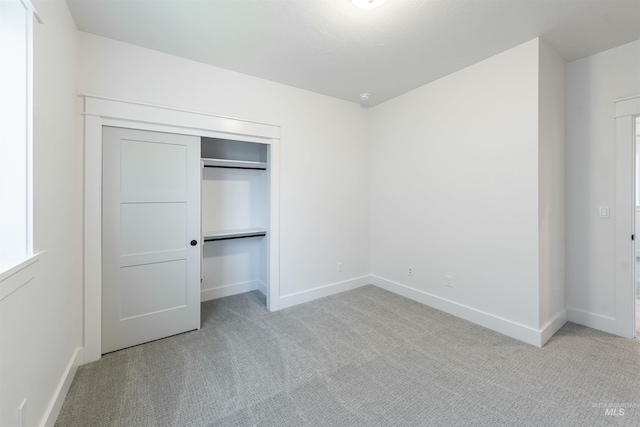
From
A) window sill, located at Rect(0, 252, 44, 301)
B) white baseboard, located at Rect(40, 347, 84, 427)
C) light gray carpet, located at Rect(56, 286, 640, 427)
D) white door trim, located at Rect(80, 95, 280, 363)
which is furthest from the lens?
white door trim, located at Rect(80, 95, 280, 363)

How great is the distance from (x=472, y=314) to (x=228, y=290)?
120 inches

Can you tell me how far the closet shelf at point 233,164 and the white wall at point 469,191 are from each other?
181 cm

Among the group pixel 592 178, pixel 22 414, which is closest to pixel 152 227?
pixel 22 414

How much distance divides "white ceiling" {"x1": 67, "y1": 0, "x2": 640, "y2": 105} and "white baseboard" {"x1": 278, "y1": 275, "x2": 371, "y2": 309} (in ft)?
8.85

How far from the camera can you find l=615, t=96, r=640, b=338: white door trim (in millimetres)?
2475

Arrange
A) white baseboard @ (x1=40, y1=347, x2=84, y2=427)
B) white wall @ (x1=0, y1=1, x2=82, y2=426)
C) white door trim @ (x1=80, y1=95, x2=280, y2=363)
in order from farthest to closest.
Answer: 1. white door trim @ (x1=80, y1=95, x2=280, y2=363)
2. white baseboard @ (x1=40, y1=347, x2=84, y2=427)
3. white wall @ (x1=0, y1=1, x2=82, y2=426)

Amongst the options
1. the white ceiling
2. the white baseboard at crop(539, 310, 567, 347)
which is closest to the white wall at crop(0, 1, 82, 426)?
the white ceiling

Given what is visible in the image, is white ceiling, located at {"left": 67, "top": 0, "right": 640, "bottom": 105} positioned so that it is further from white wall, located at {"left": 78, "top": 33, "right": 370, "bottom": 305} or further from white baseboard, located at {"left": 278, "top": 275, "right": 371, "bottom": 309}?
white baseboard, located at {"left": 278, "top": 275, "right": 371, "bottom": 309}

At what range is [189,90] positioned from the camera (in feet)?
8.80

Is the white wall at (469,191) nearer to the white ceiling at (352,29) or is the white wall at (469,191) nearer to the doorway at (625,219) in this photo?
the white ceiling at (352,29)

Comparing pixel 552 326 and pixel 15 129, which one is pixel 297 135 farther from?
pixel 552 326

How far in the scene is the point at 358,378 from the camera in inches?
79.0

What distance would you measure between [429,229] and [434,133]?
1.19 m

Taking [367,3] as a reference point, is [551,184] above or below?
below
